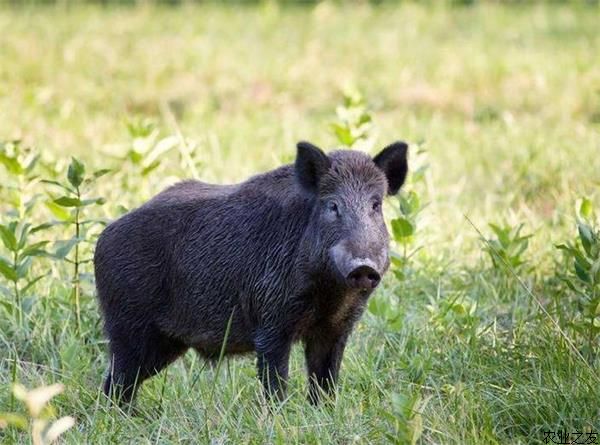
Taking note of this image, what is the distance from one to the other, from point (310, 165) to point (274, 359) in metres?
0.70

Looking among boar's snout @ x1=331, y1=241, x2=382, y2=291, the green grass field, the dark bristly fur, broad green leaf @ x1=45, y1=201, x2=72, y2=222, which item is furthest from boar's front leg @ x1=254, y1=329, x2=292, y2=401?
broad green leaf @ x1=45, y1=201, x2=72, y2=222

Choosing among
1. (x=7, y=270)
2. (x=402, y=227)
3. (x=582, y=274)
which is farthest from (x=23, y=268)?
(x=582, y=274)

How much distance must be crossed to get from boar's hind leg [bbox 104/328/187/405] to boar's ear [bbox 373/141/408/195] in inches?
42.3

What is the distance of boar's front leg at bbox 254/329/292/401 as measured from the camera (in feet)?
14.0

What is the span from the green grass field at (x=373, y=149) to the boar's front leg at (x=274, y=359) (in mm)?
108

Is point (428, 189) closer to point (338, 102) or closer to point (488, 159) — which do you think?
point (488, 159)

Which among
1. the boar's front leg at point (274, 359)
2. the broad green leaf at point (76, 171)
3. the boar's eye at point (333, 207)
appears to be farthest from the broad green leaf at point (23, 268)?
the boar's eye at point (333, 207)

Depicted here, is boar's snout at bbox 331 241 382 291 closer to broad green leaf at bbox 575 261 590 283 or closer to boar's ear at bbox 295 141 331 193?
boar's ear at bbox 295 141 331 193

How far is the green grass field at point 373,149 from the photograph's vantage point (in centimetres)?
418

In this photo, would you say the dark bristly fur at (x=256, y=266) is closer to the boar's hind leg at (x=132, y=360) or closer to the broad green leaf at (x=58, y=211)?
the boar's hind leg at (x=132, y=360)

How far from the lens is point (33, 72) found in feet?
34.8

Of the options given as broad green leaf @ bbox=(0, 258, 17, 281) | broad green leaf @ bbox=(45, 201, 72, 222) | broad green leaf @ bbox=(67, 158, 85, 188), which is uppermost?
broad green leaf @ bbox=(67, 158, 85, 188)

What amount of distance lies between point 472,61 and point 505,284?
5504 millimetres

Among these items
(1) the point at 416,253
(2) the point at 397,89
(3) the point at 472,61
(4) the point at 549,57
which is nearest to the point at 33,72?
(2) the point at 397,89
